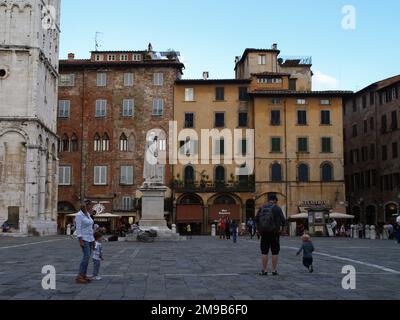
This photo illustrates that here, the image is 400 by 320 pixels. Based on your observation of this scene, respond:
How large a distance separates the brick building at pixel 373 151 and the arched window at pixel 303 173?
743 cm

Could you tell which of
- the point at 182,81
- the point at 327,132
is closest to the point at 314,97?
the point at 327,132

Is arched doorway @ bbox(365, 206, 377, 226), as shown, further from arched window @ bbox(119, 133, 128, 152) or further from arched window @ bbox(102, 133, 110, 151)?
arched window @ bbox(102, 133, 110, 151)

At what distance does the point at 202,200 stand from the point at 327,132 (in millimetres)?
14128

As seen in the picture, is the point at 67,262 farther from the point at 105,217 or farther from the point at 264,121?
the point at 264,121

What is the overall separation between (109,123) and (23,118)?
12.9 meters

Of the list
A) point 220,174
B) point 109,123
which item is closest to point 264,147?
point 220,174

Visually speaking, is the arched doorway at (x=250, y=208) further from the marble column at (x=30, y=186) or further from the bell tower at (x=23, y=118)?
the marble column at (x=30, y=186)

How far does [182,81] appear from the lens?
5866cm

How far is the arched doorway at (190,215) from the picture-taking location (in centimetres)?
5634

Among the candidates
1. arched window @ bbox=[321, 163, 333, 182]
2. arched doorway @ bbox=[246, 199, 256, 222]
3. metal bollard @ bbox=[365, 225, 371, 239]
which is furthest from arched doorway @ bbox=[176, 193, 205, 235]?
metal bollard @ bbox=[365, 225, 371, 239]

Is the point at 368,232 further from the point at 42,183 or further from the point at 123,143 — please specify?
the point at 42,183

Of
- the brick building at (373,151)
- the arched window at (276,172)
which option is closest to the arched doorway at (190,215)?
the arched window at (276,172)

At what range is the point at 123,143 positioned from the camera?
192 ft

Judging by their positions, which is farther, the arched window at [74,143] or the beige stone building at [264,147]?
the arched window at [74,143]
